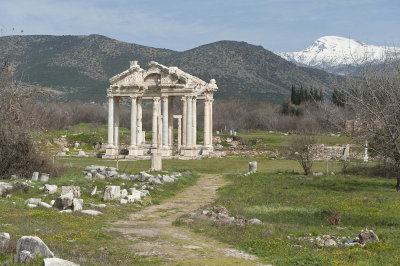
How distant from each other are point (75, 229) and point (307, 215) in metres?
8.44

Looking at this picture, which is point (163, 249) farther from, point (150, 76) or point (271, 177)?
point (150, 76)

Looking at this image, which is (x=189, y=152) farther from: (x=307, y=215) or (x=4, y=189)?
(x=307, y=215)

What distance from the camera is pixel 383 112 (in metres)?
23.1

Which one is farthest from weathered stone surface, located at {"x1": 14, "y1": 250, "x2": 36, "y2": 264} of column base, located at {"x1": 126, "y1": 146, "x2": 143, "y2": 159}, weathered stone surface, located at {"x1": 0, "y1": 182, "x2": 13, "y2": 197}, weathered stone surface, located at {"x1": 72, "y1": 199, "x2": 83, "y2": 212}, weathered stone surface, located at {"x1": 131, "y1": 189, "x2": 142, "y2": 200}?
column base, located at {"x1": 126, "y1": 146, "x2": 143, "y2": 159}

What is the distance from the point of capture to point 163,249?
1262 centimetres

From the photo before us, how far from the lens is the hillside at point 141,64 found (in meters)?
152

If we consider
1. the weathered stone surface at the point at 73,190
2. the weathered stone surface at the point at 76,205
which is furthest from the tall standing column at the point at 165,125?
the weathered stone surface at the point at 76,205

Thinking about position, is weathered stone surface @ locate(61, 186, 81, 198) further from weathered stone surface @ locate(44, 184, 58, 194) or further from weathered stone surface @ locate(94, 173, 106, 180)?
weathered stone surface @ locate(94, 173, 106, 180)

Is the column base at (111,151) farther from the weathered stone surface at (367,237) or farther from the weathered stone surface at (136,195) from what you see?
the weathered stone surface at (367,237)

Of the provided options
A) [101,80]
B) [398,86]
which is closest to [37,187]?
[398,86]

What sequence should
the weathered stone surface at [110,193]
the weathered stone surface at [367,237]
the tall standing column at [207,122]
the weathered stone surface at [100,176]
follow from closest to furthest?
1. the weathered stone surface at [367,237]
2. the weathered stone surface at [110,193]
3. the weathered stone surface at [100,176]
4. the tall standing column at [207,122]

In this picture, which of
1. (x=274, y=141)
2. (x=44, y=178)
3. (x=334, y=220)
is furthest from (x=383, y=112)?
(x=274, y=141)

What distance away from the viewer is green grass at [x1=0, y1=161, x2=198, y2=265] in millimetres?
11438

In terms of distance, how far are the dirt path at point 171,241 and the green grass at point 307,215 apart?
A: 57 cm
